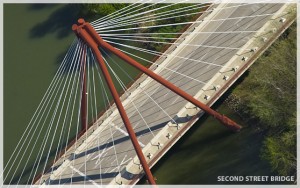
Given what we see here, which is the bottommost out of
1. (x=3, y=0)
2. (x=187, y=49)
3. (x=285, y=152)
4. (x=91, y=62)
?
(x=285, y=152)

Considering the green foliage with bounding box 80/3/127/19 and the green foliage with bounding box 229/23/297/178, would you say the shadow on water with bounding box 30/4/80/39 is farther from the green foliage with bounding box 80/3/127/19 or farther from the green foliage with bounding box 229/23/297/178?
the green foliage with bounding box 229/23/297/178

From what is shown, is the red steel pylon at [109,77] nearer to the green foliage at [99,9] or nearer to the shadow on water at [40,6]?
the green foliage at [99,9]

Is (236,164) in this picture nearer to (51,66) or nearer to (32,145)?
(32,145)

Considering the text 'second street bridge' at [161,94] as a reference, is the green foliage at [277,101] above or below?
below

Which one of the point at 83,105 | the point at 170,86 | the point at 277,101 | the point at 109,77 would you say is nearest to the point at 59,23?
the point at 83,105

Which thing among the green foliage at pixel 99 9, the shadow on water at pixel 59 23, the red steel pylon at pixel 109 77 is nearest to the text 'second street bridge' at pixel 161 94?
the red steel pylon at pixel 109 77

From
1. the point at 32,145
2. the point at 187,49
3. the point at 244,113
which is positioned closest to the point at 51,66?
the point at 32,145
